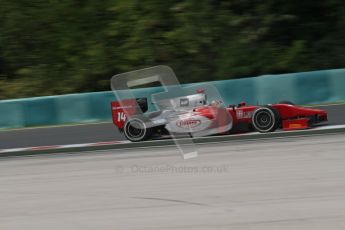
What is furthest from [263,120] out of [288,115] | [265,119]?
[288,115]

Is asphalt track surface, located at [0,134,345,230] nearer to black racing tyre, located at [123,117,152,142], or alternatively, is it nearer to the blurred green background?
black racing tyre, located at [123,117,152,142]

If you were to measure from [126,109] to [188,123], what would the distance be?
1.17 meters

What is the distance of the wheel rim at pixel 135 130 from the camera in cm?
1004

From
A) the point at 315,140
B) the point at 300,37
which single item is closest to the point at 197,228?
the point at 315,140

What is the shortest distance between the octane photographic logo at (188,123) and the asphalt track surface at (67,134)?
1544 millimetres

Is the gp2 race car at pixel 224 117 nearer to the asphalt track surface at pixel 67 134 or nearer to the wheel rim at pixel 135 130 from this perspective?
the wheel rim at pixel 135 130

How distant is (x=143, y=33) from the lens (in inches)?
715

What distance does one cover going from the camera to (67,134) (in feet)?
38.3

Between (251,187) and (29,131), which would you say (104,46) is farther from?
(251,187)

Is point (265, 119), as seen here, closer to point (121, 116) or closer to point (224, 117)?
point (224, 117)

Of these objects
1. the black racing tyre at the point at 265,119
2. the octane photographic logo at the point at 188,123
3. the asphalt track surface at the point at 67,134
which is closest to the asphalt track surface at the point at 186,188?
the black racing tyre at the point at 265,119

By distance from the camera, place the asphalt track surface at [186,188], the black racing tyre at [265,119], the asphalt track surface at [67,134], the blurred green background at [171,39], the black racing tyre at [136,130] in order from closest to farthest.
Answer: the asphalt track surface at [186,188] → the black racing tyre at [265,119] → the black racing tyre at [136,130] → the asphalt track surface at [67,134] → the blurred green background at [171,39]

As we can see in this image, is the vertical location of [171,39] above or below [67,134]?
above

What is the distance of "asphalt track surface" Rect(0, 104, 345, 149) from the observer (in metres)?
10.9
